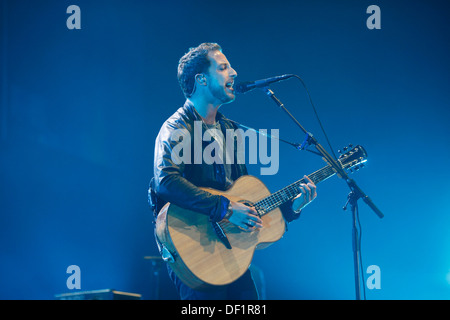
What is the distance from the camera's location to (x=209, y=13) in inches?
223

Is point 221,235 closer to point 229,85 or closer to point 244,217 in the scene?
point 244,217

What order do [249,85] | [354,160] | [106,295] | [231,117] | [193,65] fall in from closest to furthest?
[106,295]
[249,85]
[193,65]
[354,160]
[231,117]

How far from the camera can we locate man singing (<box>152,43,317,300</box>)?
2873mm

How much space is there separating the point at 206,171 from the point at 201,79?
741mm

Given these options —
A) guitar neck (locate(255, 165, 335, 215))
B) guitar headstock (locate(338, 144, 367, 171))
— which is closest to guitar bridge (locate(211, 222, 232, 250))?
guitar neck (locate(255, 165, 335, 215))

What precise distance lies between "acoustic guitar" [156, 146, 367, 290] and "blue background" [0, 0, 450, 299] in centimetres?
231

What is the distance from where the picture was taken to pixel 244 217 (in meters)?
2.99

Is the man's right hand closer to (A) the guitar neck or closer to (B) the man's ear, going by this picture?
(A) the guitar neck

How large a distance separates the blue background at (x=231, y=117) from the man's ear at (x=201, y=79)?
2.09 m

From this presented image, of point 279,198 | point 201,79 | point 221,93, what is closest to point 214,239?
point 279,198

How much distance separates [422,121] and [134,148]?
3.65 metres

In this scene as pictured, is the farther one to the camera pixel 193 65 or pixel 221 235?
pixel 193 65

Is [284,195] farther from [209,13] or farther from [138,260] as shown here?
[209,13]
